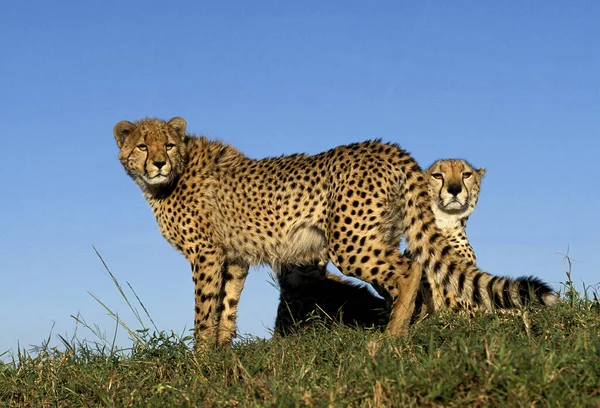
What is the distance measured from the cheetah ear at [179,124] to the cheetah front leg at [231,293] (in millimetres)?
1007

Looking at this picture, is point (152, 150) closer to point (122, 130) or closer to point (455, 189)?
point (122, 130)

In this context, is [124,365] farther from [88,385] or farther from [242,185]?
[242,185]

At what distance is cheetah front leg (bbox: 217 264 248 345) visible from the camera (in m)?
5.36

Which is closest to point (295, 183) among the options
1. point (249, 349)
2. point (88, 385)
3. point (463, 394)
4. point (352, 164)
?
point (352, 164)

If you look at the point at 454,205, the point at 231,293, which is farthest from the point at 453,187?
the point at 231,293

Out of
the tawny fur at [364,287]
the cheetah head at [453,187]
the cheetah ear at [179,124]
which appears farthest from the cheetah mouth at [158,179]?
the cheetah head at [453,187]

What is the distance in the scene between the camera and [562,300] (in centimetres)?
398

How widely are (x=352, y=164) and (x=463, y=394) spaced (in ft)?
7.42

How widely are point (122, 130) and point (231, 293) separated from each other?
4.54 feet

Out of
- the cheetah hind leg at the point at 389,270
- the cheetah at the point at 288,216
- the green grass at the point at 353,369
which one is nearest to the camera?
the green grass at the point at 353,369

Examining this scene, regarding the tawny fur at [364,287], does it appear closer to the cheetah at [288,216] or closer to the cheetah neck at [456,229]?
the cheetah neck at [456,229]

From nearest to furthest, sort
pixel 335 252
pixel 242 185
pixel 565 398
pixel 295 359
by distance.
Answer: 1. pixel 565 398
2. pixel 295 359
3. pixel 335 252
4. pixel 242 185

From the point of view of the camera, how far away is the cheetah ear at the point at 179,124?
18.0 ft

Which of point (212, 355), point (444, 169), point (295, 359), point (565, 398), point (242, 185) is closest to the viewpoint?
point (565, 398)
